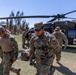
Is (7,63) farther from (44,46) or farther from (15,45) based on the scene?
(44,46)

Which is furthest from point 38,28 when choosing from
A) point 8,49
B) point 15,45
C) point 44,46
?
point 8,49

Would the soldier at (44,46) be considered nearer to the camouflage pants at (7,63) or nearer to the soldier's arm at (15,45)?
the soldier's arm at (15,45)

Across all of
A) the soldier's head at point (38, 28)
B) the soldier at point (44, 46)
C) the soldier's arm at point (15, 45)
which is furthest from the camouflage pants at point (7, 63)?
the soldier's head at point (38, 28)

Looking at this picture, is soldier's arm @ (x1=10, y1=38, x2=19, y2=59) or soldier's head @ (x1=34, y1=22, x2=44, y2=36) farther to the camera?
soldier's arm @ (x1=10, y1=38, x2=19, y2=59)

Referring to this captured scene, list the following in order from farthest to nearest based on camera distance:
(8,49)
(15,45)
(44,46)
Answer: (8,49)
(15,45)
(44,46)

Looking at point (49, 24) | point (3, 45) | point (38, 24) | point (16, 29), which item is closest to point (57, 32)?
point (3, 45)

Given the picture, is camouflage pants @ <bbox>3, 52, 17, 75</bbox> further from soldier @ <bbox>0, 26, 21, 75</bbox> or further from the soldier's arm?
the soldier's arm

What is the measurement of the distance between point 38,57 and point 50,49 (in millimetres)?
561

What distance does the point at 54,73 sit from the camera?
9547mm

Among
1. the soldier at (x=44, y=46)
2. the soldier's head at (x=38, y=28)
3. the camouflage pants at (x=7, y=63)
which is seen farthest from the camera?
the camouflage pants at (x=7, y=63)

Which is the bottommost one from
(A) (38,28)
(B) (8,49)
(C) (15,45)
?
(B) (8,49)

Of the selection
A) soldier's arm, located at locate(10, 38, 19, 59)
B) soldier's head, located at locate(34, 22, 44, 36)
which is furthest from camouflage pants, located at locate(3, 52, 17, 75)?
soldier's head, located at locate(34, 22, 44, 36)

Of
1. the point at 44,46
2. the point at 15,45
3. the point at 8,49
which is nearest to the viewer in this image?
the point at 44,46

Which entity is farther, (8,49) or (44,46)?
(8,49)
